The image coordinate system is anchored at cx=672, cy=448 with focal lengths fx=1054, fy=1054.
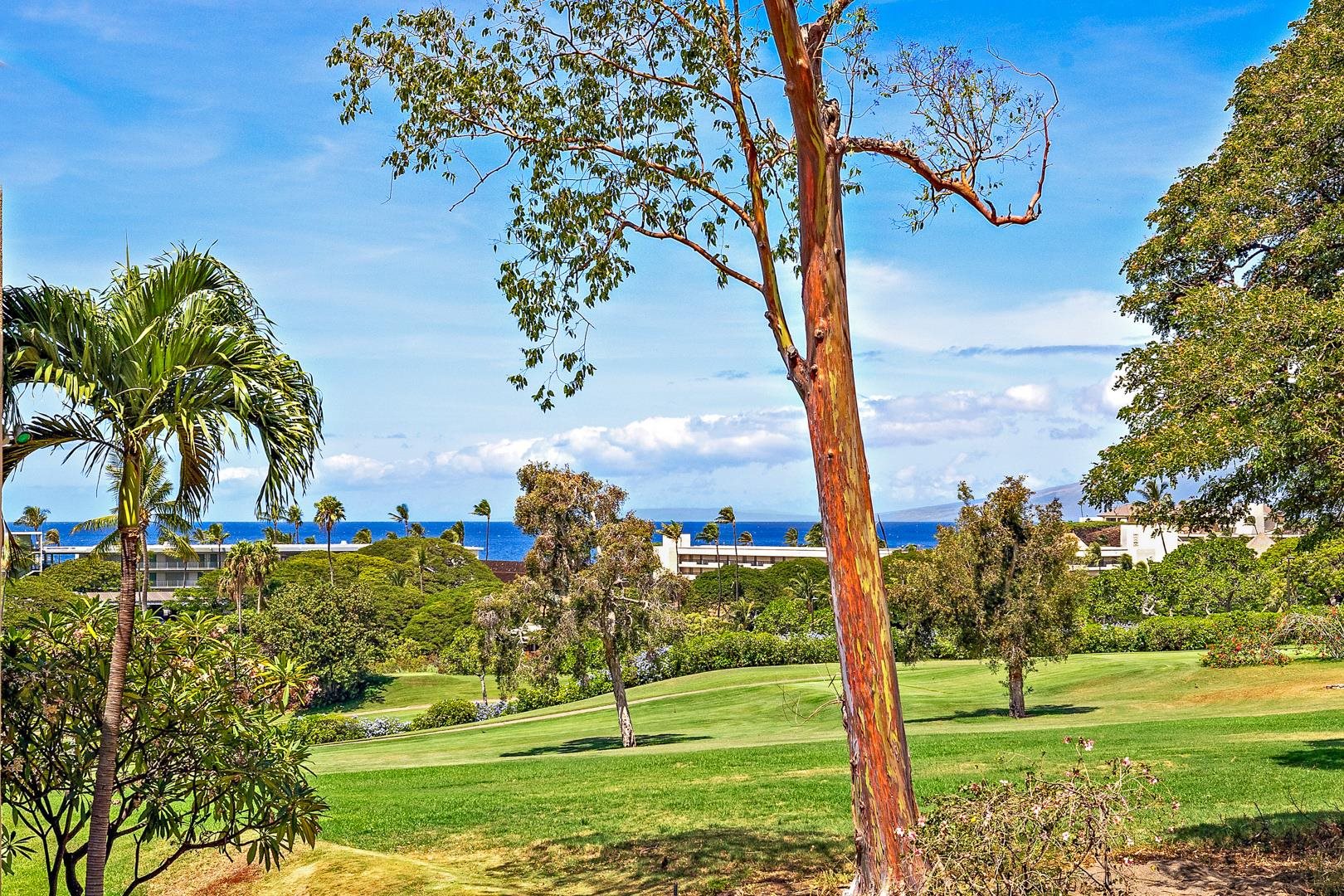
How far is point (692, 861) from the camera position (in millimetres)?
11023

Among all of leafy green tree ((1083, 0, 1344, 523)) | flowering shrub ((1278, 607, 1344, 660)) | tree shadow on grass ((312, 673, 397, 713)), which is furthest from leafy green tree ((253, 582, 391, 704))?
flowering shrub ((1278, 607, 1344, 660))

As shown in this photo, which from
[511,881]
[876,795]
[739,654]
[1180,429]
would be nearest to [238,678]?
[511,881]

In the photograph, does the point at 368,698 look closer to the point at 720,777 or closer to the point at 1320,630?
the point at 720,777

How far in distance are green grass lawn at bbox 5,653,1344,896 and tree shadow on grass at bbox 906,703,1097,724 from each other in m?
0.16

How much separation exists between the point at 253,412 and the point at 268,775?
279cm

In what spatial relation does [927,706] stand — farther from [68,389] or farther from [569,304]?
[68,389]

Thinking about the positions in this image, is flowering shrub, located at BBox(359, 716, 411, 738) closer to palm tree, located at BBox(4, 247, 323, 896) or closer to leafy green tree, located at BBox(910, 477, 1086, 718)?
leafy green tree, located at BBox(910, 477, 1086, 718)

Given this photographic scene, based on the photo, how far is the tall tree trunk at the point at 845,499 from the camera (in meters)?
7.71

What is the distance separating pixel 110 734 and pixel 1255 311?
9.48 m

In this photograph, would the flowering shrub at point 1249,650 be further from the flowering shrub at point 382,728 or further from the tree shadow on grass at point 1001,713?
the flowering shrub at point 382,728

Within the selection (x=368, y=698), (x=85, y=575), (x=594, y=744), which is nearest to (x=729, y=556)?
(x=85, y=575)

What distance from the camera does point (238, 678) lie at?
8.39m

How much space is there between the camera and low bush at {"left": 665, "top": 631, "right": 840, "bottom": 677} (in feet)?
154

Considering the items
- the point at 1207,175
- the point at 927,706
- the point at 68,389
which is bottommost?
the point at 927,706
